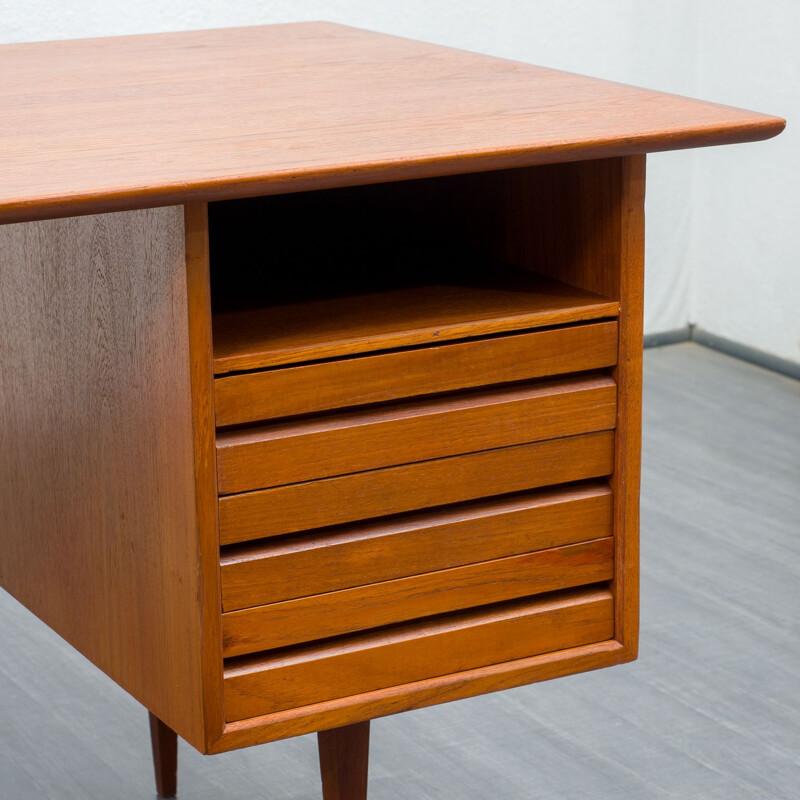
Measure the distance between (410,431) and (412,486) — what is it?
0.16 ft

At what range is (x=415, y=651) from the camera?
4.06ft

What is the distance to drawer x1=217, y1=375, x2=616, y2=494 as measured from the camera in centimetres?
113

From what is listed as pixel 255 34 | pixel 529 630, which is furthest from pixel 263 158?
pixel 255 34

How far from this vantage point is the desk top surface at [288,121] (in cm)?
98

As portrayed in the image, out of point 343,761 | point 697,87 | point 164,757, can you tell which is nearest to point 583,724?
point 164,757

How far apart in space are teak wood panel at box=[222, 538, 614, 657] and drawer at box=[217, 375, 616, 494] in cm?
11

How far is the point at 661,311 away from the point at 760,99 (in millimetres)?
674

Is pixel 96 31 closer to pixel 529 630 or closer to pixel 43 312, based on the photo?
pixel 43 312

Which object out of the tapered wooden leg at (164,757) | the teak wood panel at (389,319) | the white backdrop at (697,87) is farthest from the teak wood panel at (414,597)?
the white backdrop at (697,87)

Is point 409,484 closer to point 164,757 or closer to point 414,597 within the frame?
point 414,597

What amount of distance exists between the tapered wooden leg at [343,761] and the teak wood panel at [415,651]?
0.16 metres

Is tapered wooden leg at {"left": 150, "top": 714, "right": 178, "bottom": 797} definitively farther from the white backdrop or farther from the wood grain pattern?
the white backdrop

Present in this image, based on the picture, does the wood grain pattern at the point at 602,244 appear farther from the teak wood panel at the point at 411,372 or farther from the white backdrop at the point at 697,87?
the white backdrop at the point at 697,87

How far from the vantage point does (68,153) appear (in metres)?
Result: 1.05
